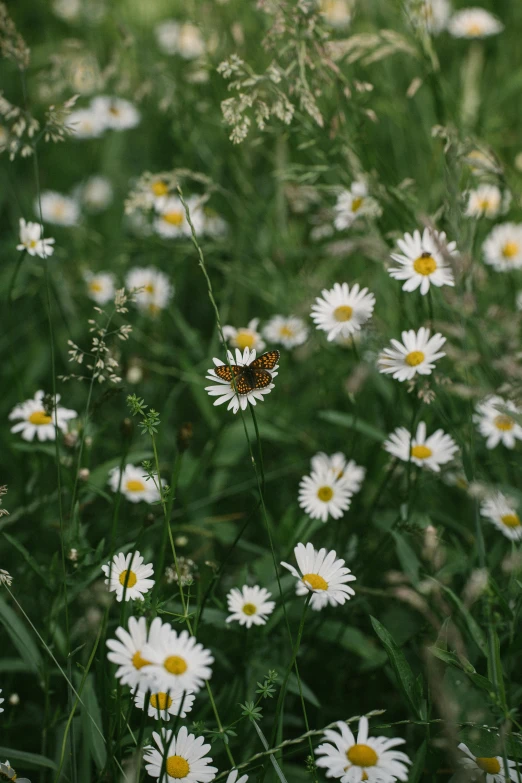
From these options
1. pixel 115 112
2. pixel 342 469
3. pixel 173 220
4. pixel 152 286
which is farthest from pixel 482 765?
pixel 115 112

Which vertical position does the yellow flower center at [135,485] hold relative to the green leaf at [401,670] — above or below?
above

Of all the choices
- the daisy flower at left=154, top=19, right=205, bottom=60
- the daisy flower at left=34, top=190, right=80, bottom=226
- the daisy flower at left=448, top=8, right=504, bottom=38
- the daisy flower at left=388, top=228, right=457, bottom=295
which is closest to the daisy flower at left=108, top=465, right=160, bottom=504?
the daisy flower at left=388, top=228, right=457, bottom=295

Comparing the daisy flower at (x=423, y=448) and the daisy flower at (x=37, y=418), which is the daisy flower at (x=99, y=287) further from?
the daisy flower at (x=423, y=448)

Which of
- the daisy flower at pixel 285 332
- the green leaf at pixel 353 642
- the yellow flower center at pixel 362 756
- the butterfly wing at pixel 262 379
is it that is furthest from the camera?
the daisy flower at pixel 285 332

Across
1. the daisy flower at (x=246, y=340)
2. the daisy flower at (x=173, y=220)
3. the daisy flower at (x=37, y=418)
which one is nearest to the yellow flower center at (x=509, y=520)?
the daisy flower at (x=246, y=340)

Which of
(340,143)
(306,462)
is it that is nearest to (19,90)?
(340,143)

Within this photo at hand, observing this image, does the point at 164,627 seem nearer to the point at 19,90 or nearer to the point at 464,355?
the point at 464,355

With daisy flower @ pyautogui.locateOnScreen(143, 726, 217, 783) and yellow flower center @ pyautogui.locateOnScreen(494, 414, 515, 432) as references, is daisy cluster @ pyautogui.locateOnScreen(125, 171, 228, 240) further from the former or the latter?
daisy flower @ pyautogui.locateOnScreen(143, 726, 217, 783)
